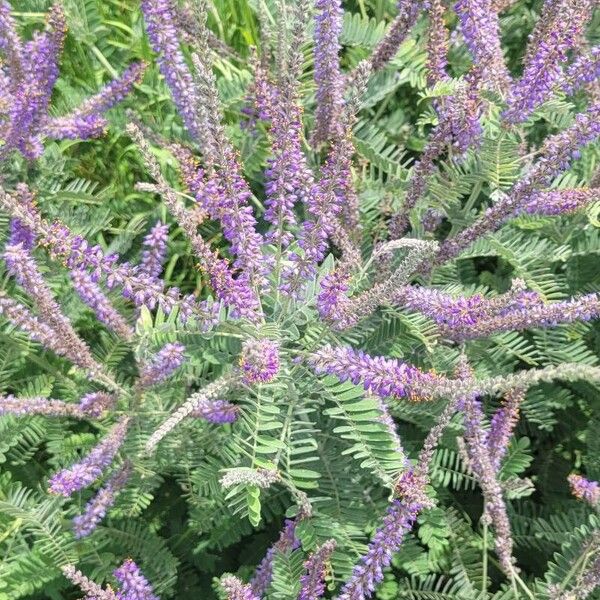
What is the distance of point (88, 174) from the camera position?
124 inches

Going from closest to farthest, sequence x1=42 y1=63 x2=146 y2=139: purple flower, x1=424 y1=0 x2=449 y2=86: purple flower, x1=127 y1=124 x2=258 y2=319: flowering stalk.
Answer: x1=127 y1=124 x2=258 y2=319: flowering stalk < x1=424 y1=0 x2=449 y2=86: purple flower < x1=42 y1=63 x2=146 y2=139: purple flower

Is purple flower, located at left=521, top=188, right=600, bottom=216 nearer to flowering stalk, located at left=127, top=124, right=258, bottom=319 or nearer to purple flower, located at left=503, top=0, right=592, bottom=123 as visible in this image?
purple flower, located at left=503, top=0, right=592, bottom=123

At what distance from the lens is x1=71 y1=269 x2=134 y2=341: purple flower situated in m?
1.91

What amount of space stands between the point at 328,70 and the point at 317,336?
2.71ft

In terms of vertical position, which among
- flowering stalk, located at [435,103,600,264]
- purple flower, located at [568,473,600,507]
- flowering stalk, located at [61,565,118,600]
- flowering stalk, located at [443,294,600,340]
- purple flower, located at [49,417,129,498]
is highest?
flowering stalk, located at [435,103,600,264]

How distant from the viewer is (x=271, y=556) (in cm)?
221

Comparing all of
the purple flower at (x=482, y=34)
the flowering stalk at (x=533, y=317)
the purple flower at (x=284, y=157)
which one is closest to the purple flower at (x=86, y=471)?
the purple flower at (x=284, y=157)

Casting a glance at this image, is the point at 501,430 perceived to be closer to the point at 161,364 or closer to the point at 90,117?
the point at 161,364

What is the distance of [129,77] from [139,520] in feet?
5.30

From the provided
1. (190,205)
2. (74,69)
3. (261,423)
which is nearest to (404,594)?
(261,423)

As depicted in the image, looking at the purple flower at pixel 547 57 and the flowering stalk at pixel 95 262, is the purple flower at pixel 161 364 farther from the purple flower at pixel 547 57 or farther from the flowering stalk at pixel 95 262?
the purple flower at pixel 547 57

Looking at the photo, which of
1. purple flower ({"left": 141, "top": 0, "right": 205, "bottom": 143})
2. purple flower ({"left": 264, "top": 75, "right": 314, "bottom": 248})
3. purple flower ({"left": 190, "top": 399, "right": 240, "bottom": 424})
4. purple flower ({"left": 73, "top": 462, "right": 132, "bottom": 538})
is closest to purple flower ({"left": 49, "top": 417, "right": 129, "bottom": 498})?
purple flower ({"left": 73, "top": 462, "right": 132, "bottom": 538})

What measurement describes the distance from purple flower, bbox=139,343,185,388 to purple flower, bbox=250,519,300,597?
1.97 ft

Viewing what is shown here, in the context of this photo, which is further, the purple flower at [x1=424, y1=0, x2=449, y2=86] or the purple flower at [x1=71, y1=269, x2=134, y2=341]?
the purple flower at [x1=424, y1=0, x2=449, y2=86]
